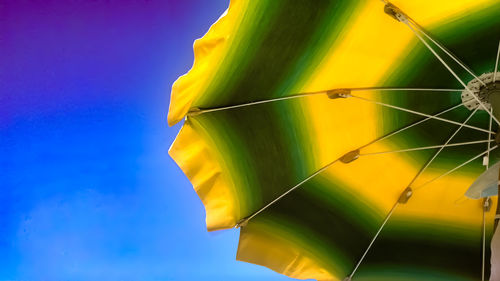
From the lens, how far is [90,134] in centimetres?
458

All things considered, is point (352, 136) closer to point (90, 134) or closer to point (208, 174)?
point (208, 174)

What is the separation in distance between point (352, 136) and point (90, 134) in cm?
293

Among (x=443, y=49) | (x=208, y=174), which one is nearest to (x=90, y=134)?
(x=208, y=174)

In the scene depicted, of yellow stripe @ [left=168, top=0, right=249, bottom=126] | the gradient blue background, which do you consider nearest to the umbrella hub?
yellow stripe @ [left=168, top=0, right=249, bottom=126]

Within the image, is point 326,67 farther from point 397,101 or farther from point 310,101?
point 397,101

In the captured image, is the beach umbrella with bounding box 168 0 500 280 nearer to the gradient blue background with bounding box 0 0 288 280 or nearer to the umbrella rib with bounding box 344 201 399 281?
the umbrella rib with bounding box 344 201 399 281

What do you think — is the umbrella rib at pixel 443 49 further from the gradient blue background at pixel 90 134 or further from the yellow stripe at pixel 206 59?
the gradient blue background at pixel 90 134

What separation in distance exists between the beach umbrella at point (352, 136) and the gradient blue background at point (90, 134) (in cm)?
202

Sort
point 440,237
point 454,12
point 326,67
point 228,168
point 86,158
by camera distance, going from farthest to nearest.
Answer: point 86,158 → point 440,237 → point 228,168 → point 326,67 → point 454,12

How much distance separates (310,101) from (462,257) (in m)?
1.42

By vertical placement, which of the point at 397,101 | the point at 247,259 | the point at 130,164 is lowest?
the point at 247,259

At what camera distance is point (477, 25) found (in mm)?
2312

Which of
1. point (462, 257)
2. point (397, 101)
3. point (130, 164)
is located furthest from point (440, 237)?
point (130, 164)

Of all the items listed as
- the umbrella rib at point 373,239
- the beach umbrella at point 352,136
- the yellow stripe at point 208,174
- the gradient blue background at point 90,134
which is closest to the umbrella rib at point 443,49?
the beach umbrella at point 352,136
